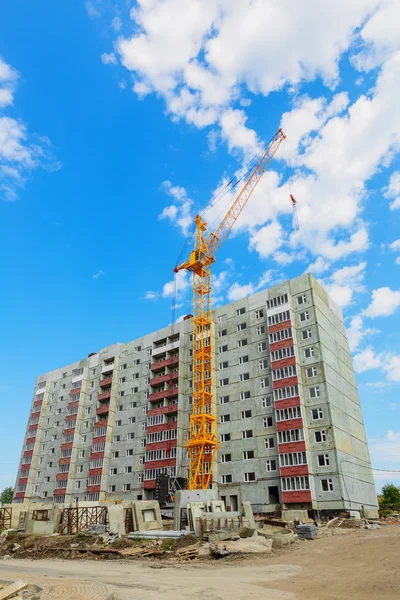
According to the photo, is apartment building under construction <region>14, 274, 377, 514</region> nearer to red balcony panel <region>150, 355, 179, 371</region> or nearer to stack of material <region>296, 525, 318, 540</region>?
red balcony panel <region>150, 355, 179, 371</region>

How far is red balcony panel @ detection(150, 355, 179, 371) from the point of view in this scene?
6981cm

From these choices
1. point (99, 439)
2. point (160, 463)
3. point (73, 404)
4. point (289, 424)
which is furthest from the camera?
point (73, 404)

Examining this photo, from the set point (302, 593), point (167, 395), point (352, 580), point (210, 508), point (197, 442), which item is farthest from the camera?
point (167, 395)

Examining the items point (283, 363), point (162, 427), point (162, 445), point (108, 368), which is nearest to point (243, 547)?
point (283, 363)

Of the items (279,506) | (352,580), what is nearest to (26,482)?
(279,506)

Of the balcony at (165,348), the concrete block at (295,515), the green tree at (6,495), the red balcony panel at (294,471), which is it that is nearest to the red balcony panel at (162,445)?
the balcony at (165,348)

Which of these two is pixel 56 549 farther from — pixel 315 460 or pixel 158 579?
pixel 315 460

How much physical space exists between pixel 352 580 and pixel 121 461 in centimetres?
5859

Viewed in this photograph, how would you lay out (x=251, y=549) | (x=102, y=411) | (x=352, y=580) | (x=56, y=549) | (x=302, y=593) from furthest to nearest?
(x=102, y=411)
(x=56, y=549)
(x=251, y=549)
(x=352, y=580)
(x=302, y=593)

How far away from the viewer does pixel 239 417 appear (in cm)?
5875

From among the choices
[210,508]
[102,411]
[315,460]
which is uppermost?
[102,411]

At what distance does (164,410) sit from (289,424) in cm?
2237

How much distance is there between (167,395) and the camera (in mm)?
67375

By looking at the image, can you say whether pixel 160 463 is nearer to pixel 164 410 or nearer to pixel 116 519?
pixel 164 410
